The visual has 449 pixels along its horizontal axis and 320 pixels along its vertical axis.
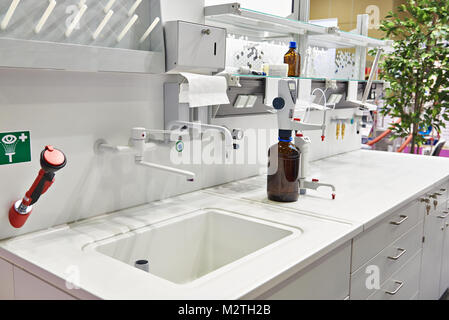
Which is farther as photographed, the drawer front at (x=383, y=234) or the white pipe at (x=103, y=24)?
the drawer front at (x=383, y=234)

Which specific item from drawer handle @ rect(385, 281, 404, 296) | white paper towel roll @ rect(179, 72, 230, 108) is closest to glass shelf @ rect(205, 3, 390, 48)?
white paper towel roll @ rect(179, 72, 230, 108)

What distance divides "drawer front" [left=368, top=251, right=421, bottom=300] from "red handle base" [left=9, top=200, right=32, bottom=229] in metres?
1.28

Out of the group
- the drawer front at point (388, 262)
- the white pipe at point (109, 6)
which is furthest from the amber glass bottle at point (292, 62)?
the white pipe at point (109, 6)

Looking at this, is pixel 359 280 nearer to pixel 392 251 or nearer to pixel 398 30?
pixel 392 251

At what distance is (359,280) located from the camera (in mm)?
1597

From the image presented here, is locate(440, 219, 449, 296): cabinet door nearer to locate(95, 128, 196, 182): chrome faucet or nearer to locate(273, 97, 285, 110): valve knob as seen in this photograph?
locate(273, 97, 285, 110): valve knob

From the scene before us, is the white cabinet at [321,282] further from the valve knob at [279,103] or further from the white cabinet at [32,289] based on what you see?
the valve knob at [279,103]

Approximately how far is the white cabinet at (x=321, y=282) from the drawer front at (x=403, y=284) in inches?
11.6

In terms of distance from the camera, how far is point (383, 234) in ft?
5.74

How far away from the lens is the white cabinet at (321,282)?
3.92 ft

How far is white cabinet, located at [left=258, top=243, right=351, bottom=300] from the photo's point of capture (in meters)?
1.19

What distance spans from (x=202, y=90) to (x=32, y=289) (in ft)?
2.88

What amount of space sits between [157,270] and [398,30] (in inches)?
140

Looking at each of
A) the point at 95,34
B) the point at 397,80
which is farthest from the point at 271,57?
the point at 397,80
